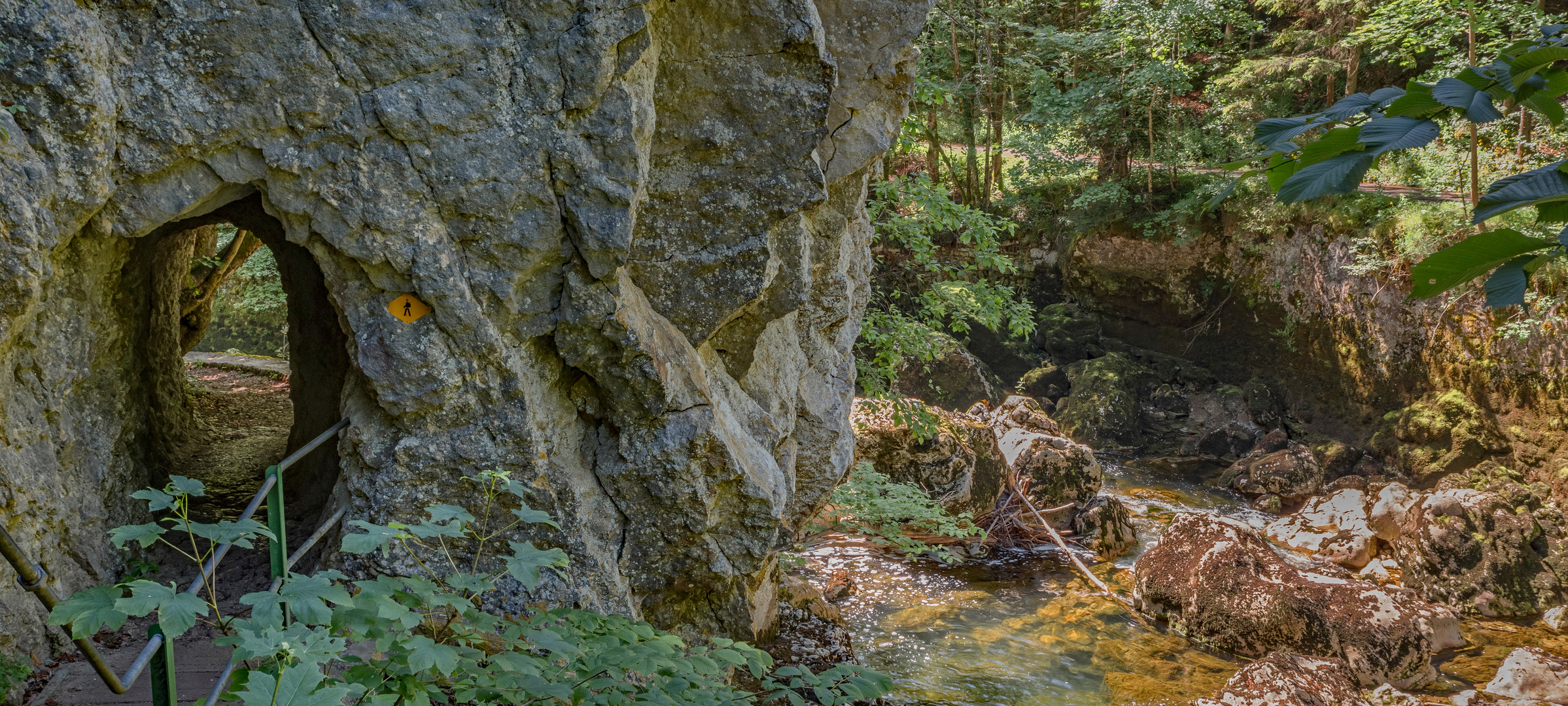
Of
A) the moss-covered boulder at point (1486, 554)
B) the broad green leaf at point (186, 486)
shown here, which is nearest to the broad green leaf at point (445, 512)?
the broad green leaf at point (186, 486)

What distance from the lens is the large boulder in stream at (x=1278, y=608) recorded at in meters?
7.03

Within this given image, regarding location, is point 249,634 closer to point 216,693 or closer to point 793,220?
point 216,693

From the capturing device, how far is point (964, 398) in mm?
13672

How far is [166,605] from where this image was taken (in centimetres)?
177

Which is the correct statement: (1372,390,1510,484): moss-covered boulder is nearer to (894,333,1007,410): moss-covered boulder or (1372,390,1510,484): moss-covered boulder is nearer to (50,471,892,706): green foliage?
(894,333,1007,410): moss-covered boulder

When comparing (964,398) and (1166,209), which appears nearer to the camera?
(964,398)

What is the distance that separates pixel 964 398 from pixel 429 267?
10795 millimetres

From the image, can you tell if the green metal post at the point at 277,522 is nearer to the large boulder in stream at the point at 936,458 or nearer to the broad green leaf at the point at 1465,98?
the broad green leaf at the point at 1465,98

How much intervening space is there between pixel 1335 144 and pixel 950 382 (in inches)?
499

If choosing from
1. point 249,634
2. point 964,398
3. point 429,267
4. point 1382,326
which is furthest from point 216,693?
point 1382,326

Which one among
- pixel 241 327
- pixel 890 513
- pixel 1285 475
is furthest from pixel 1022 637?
pixel 241 327

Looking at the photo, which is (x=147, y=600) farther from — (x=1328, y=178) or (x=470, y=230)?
(x=470, y=230)

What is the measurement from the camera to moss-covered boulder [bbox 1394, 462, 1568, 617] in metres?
8.20

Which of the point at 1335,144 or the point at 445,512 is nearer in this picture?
the point at 1335,144
